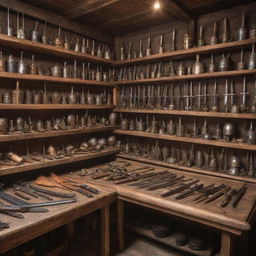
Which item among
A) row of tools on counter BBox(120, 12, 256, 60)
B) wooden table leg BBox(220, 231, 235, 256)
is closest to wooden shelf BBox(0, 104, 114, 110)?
row of tools on counter BBox(120, 12, 256, 60)

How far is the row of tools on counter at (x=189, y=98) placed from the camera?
2.94 metres

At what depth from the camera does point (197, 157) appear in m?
3.21

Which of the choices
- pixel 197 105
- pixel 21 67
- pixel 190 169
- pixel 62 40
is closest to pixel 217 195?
pixel 190 169

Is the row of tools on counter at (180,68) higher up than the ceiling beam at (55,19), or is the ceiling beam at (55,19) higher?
the ceiling beam at (55,19)

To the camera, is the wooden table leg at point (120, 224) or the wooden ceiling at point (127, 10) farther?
the wooden ceiling at point (127, 10)

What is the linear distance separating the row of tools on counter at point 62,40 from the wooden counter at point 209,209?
6.20 ft

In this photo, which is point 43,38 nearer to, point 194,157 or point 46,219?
point 46,219

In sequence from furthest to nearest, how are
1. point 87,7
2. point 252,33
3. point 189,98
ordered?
point 189,98 < point 87,7 < point 252,33

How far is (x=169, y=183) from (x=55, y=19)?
2.59 metres

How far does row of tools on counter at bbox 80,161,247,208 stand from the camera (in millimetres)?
2332

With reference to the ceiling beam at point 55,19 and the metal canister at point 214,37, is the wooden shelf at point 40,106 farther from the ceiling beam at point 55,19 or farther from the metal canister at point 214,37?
the metal canister at point 214,37

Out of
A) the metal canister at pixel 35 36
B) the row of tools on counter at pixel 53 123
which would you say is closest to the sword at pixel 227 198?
the row of tools on counter at pixel 53 123

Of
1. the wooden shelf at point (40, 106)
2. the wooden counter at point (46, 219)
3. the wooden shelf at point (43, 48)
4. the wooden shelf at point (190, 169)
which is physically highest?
the wooden shelf at point (43, 48)

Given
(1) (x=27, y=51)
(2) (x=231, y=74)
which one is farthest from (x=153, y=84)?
(1) (x=27, y=51)
